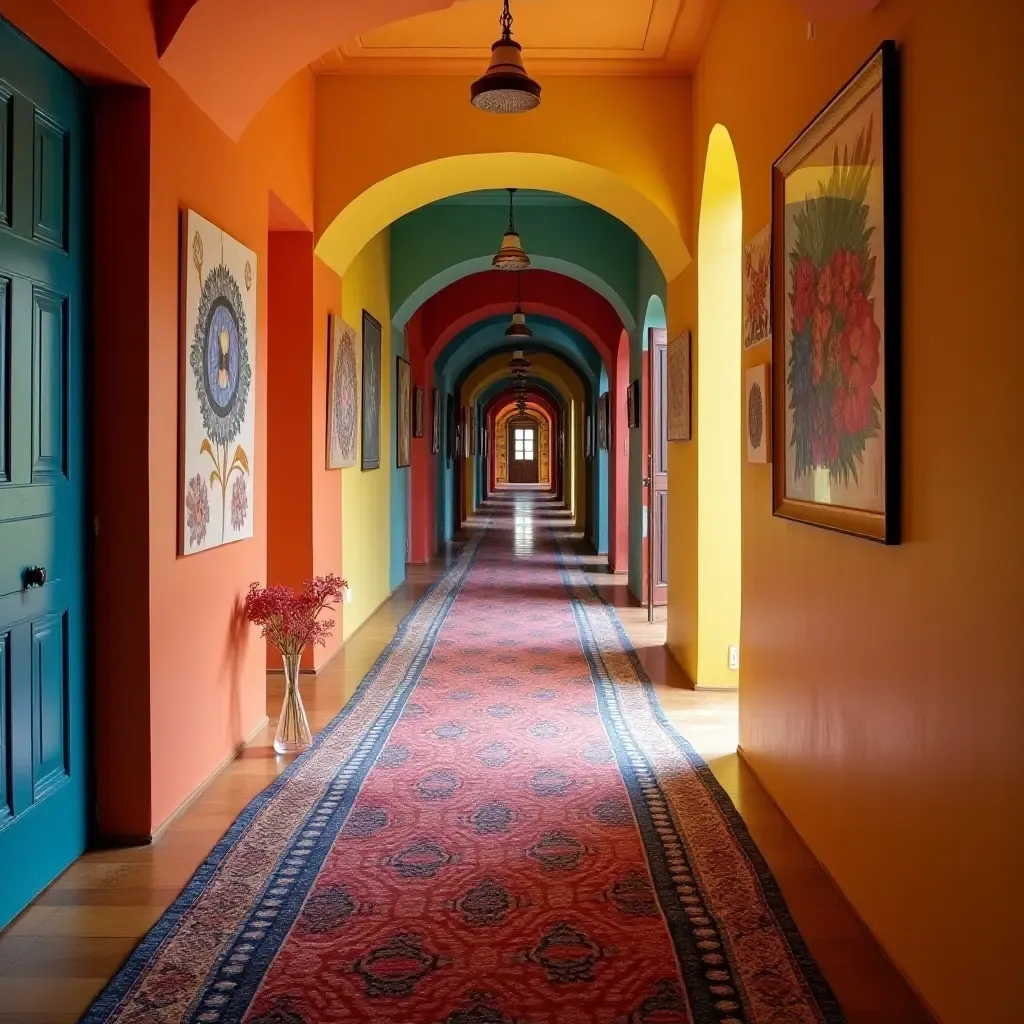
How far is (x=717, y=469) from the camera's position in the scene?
20.2 ft

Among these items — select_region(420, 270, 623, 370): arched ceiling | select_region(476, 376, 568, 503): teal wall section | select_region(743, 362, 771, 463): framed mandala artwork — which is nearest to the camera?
select_region(743, 362, 771, 463): framed mandala artwork

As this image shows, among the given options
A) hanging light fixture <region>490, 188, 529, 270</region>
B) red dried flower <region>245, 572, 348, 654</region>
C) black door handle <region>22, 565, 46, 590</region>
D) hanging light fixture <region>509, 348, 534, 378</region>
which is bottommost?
red dried flower <region>245, 572, 348, 654</region>

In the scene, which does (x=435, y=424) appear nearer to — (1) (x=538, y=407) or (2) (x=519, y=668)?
(2) (x=519, y=668)

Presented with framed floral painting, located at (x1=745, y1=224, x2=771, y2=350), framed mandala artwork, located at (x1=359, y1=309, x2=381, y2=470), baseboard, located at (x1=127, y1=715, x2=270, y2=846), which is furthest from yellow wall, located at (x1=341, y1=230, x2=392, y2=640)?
framed floral painting, located at (x1=745, y1=224, x2=771, y2=350)

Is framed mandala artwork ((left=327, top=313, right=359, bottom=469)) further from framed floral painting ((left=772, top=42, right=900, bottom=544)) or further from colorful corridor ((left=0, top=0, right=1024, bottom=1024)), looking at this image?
framed floral painting ((left=772, top=42, right=900, bottom=544))

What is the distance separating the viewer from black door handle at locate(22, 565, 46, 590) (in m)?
3.10

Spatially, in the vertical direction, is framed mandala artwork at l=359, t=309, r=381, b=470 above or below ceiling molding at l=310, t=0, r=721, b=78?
below

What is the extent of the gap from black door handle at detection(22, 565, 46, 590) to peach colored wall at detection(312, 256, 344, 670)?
3277 mm

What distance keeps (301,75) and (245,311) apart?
6.28 feet

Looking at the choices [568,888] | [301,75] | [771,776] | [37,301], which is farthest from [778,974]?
[301,75]

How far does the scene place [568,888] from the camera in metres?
3.24

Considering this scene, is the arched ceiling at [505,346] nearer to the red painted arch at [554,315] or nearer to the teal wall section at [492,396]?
the red painted arch at [554,315]

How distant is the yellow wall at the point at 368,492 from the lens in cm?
780

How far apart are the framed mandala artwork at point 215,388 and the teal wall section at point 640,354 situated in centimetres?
437
